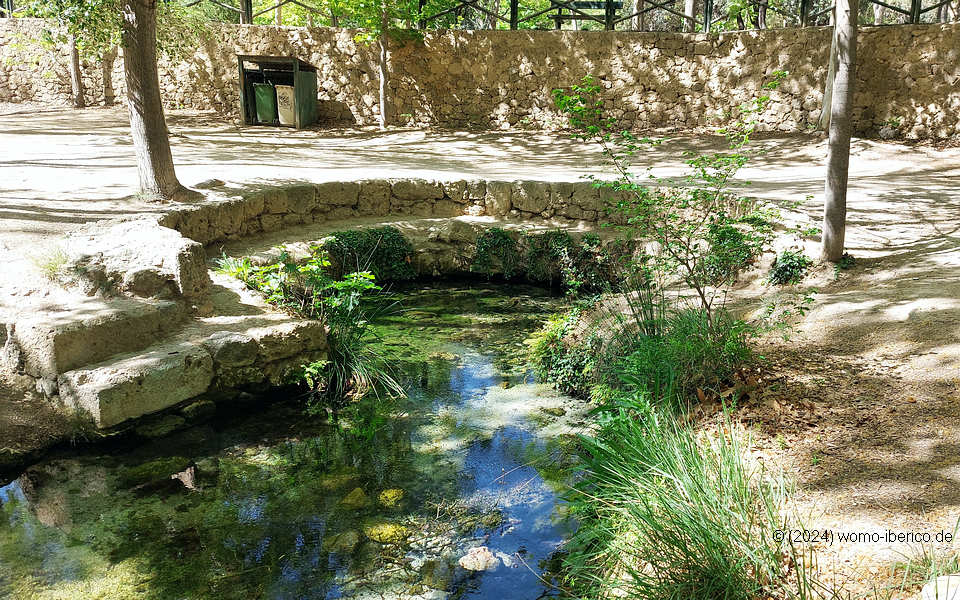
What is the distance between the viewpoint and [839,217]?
6.16 metres

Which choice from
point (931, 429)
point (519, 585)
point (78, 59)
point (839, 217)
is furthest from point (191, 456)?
point (78, 59)

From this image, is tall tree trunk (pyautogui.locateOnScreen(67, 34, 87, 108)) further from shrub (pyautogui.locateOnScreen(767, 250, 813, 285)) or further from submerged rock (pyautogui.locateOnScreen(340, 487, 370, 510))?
shrub (pyautogui.locateOnScreen(767, 250, 813, 285))

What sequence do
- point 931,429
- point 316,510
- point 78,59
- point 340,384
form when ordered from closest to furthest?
point 931,429
point 316,510
point 340,384
point 78,59

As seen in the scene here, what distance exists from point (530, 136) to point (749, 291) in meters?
7.77

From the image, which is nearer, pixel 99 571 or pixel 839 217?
pixel 99 571

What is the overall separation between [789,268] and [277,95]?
1082 centimetres

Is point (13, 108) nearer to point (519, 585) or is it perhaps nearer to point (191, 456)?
point (191, 456)

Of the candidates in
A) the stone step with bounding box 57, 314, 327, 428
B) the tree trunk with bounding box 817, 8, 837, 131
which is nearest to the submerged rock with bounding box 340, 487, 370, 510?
the stone step with bounding box 57, 314, 327, 428

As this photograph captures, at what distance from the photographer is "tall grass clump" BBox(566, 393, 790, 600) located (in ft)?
8.69

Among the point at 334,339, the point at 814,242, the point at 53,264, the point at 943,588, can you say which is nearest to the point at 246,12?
the point at 53,264

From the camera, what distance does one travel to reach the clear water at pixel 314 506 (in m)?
3.49

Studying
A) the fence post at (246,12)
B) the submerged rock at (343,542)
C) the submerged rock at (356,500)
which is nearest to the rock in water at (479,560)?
the submerged rock at (343,542)

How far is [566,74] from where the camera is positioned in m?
13.4

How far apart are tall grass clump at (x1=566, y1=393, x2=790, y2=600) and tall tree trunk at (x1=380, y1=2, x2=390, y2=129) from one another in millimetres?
11253
